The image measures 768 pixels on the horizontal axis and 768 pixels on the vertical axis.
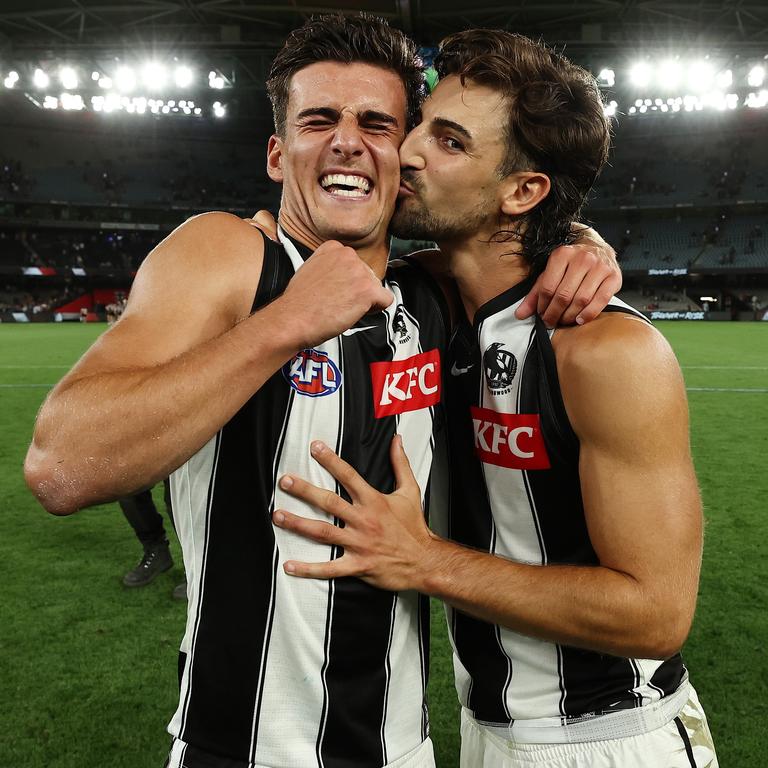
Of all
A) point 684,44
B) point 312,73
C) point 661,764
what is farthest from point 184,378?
point 684,44

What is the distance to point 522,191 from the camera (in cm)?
235

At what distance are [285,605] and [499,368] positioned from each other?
2.83 feet

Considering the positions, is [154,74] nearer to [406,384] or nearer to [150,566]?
[150,566]

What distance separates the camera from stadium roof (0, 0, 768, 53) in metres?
22.6

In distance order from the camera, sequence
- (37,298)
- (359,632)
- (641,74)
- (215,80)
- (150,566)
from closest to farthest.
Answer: (359,632), (150,566), (641,74), (215,80), (37,298)

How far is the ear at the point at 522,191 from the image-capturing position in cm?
231

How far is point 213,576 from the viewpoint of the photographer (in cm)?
176

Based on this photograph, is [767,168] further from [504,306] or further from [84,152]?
[504,306]

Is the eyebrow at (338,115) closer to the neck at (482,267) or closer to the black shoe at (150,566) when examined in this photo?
the neck at (482,267)

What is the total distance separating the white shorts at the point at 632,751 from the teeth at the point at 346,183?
5.42 ft

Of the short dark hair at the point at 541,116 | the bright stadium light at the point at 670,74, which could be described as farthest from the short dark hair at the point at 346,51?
the bright stadium light at the point at 670,74

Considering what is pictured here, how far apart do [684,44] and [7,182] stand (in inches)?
1560

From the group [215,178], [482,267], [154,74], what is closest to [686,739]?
[482,267]

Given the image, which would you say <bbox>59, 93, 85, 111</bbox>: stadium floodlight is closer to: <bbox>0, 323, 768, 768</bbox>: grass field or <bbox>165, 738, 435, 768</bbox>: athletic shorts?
<bbox>0, 323, 768, 768</bbox>: grass field
